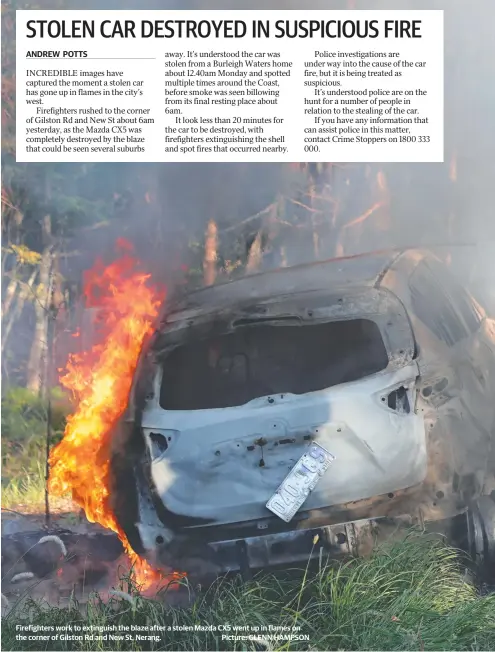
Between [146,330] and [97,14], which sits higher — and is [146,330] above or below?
below

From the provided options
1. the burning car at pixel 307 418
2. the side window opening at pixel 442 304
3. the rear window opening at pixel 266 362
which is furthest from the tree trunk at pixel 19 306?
the side window opening at pixel 442 304

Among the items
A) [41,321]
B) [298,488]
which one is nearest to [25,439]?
[41,321]

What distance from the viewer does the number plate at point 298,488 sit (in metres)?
4.09

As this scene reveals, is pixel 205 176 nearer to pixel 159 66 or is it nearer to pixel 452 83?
pixel 159 66

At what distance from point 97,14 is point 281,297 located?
218 cm

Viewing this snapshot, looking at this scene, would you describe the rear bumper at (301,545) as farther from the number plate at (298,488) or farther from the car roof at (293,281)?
the car roof at (293,281)

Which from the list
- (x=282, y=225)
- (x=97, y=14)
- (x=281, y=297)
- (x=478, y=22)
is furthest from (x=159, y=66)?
(x=478, y=22)

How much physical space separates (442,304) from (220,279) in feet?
4.74

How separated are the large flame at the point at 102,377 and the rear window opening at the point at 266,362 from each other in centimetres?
31

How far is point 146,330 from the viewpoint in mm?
4395

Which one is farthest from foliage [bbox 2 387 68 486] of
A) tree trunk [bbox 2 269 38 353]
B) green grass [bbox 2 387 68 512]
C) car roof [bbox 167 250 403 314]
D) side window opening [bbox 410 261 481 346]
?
side window opening [bbox 410 261 481 346]

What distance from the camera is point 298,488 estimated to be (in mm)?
4090

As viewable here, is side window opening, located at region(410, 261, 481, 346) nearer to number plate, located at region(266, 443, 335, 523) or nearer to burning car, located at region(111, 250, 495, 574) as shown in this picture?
burning car, located at region(111, 250, 495, 574)

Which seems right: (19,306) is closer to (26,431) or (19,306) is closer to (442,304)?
(26,431)
